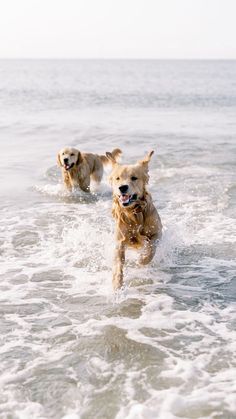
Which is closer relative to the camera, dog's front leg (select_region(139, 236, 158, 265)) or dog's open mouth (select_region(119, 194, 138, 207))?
dog's open mouth (select_region(119, 194, 138, 207))

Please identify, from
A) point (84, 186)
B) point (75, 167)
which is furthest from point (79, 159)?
point (84, 186)

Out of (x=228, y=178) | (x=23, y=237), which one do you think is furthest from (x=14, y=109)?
(x=23, y=237)

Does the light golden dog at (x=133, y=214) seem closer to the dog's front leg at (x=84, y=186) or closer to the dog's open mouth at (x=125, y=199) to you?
the dog's open mouth at (x=125, y=199)

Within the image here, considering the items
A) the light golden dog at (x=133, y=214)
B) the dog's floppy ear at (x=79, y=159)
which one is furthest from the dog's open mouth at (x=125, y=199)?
the dog's floppy ear at (x=79, y=159)

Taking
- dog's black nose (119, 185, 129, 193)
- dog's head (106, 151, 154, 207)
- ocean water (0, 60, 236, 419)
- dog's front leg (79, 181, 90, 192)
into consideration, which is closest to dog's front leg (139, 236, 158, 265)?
ocean water (0, 60, 236, 419)

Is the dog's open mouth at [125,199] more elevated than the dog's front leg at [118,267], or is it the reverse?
the dog's open mouth at [125,199]

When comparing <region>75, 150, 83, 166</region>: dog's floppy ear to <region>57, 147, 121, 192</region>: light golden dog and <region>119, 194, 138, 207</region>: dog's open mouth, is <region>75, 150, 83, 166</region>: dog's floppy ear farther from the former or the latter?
<region>119, 194, 138, 207</region>: dog's open mouth

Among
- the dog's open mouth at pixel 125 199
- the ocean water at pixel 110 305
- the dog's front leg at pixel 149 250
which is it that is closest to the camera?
the ocean water at pixel 110 305

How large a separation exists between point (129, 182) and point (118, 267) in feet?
3.52

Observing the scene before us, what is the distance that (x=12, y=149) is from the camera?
1641 cm

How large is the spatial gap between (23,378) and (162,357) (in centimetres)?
129

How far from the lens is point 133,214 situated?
635cm

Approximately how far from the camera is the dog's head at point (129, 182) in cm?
600

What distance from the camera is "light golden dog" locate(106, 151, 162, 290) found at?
6043 millimetres
